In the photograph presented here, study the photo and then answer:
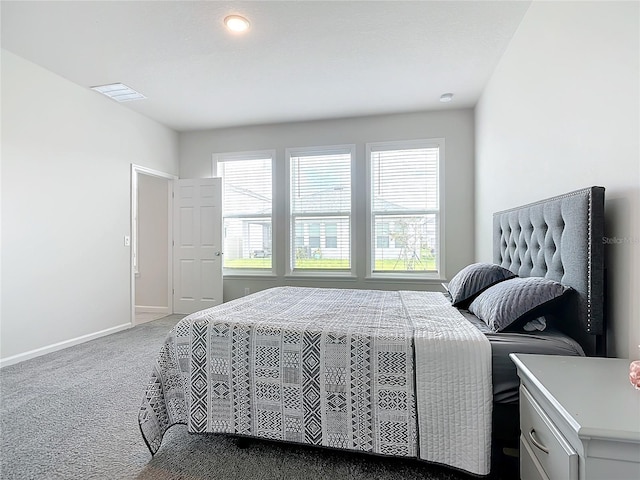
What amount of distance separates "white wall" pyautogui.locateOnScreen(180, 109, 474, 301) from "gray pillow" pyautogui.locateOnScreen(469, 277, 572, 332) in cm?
252

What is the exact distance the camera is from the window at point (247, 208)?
15.3 feet

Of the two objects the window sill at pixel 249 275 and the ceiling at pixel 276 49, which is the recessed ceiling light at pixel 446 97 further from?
the window sill at pixel 249 275

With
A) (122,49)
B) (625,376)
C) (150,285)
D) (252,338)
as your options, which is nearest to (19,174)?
(122,49)

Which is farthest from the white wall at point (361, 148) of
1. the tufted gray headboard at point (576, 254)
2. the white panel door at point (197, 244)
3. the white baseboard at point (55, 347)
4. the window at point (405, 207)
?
the tufted gray headboard at point (576, 254)

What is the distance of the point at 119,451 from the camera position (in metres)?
1.66

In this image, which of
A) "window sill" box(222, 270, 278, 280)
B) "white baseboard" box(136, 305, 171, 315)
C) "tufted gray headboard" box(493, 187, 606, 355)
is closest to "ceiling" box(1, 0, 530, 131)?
"tufted gray headboard" box(493, 187, 606, 355)

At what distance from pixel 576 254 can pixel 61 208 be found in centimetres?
429

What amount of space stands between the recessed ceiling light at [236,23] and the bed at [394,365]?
84.5 inches

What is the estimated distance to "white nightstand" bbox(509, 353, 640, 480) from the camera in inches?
29.6

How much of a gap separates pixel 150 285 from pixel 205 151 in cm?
233

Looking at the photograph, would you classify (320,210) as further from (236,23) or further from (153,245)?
(153,245)

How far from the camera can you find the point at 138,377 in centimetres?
258

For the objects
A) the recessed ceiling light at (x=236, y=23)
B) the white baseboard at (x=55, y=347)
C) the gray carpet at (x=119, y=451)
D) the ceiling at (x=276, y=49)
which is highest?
the ceiling at (x=276, y=49)

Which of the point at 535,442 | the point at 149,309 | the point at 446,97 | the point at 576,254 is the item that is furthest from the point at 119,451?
the point at 446,97
